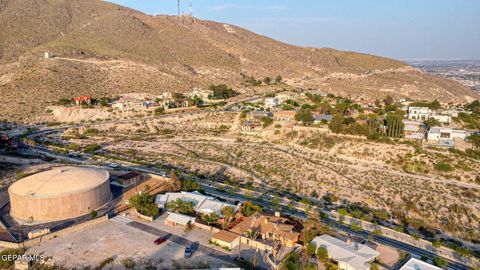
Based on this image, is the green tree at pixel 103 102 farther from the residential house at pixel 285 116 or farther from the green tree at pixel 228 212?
the green tree at pixel 228 212

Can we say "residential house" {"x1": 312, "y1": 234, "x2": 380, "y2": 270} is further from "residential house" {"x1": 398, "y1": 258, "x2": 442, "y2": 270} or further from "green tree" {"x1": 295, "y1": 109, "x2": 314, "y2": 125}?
"green tree" {"x1": 295, "y1": 109, "x2": 314, "y2": 125}

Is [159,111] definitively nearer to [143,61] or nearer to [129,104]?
[129,104]

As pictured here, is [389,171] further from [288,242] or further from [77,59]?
[77,59]

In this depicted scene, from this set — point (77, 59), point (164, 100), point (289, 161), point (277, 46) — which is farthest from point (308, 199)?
point (277, 46)

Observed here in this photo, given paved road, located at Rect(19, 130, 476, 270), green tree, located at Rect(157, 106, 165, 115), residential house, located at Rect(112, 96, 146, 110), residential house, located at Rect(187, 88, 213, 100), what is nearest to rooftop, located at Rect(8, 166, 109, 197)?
paved road, located at Rect(19, 130, 476, 270)

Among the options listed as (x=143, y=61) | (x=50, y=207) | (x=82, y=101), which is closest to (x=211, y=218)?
(x=50, y=207)
